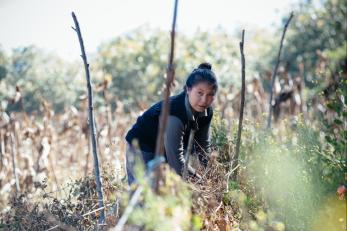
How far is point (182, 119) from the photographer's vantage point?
2932 mm

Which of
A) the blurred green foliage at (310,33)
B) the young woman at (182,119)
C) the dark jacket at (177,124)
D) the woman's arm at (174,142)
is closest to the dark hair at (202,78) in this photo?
the young woman at (182,119)

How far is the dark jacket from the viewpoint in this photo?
9.52 feet

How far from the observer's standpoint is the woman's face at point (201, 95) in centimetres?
289

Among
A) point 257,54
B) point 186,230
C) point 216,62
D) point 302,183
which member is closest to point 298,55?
point 257,54

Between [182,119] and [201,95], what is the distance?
0.61 feet

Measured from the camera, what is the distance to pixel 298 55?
1620 centimetres

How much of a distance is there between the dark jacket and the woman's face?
0.05 metres

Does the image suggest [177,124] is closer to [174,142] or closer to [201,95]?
[174,142]

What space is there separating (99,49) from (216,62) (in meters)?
4.51

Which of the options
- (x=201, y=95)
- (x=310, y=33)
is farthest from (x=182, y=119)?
(x=310, y=33)

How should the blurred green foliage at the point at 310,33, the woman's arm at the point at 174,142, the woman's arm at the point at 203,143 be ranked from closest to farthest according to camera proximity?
the woman's arm at the point at 174,142 → the woman's arm at the point at 203,143 → the blurred green foliage at the point at 310,33

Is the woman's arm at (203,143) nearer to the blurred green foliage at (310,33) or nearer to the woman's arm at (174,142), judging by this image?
the woman's arm at (174,142)

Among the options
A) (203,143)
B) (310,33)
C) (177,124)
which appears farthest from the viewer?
(310,33)

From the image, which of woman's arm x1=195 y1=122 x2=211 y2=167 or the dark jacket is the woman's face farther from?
woman's arm x1=195 y1=122 x2=211 y2=167
